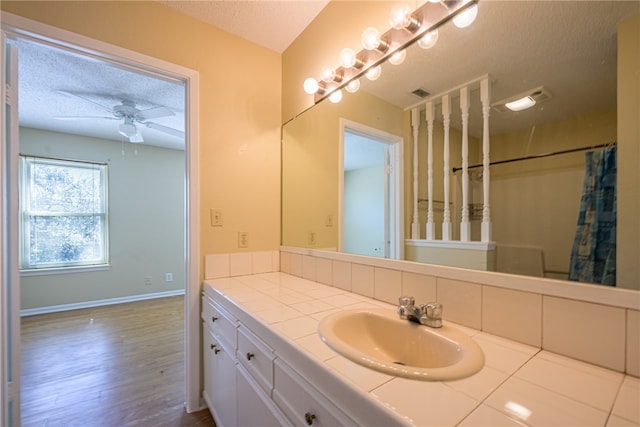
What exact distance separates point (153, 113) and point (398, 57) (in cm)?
237

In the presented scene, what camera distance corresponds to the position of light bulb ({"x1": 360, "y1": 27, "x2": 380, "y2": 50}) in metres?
1.22

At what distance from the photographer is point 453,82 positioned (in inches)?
39.9

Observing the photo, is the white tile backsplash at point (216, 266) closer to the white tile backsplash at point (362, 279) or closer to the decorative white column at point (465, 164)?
the white tile backsplash at point (362, 279)

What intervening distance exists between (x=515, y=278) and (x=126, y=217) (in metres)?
4.49

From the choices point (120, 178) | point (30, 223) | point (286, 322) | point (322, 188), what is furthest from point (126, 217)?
point (286, 322)

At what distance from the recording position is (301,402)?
29.3 inches

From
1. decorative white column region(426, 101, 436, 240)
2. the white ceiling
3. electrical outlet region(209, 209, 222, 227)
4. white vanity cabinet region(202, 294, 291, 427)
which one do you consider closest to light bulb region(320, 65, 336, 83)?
the white ceiling

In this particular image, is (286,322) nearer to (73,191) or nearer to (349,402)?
(349,402)

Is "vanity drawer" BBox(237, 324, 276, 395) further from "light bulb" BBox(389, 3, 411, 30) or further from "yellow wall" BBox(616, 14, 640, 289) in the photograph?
"light bulb" BBox(389, 3, 411, 30)

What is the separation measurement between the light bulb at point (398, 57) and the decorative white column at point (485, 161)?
40 cm

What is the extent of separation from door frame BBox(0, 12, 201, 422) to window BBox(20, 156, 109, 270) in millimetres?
2860

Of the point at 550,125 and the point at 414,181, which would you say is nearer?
the point at 550,125

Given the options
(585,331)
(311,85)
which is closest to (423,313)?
(585,331)

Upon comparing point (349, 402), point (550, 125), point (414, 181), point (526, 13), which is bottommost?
point (349, 402)
